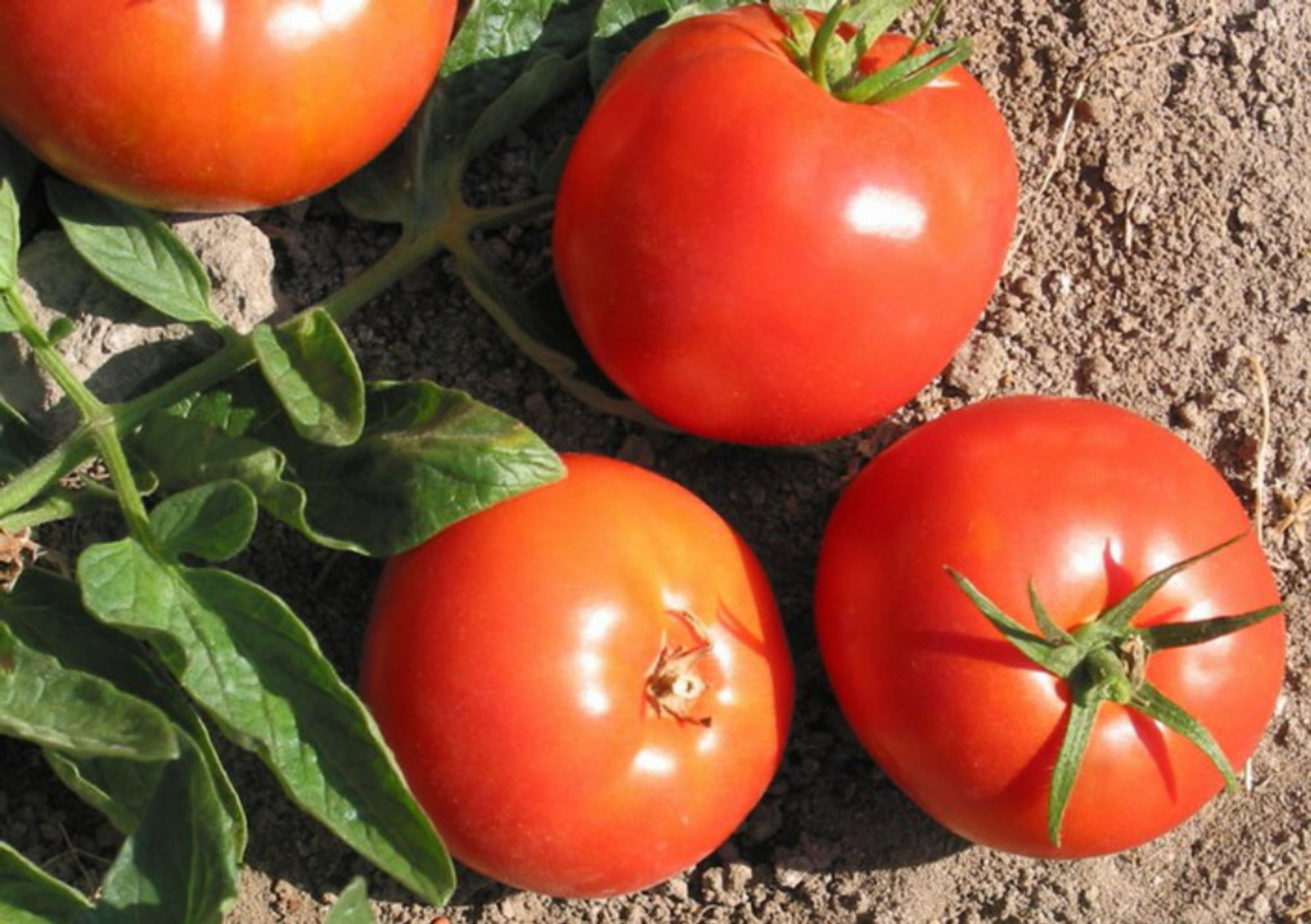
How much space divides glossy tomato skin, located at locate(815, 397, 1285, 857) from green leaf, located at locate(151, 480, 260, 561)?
0.53m

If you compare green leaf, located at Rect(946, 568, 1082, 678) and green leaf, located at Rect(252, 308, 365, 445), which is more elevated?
green leaf, located at Rect(252, 308, 365, 445)

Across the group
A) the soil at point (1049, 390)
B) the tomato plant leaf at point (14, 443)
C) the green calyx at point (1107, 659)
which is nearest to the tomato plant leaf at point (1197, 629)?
the green calyx at point (1107, 659)

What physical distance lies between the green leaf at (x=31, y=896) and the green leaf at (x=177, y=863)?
66 mm

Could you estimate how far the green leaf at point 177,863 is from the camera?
1486mm

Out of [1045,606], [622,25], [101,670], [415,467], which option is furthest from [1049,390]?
[101,670]

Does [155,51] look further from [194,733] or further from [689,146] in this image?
[194,733]

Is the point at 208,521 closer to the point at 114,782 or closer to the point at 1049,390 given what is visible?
the point at 114,782

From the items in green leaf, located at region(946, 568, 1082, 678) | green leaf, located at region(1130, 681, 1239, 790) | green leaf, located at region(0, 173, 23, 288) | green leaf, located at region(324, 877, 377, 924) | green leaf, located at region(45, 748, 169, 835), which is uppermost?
green leaf, located at region(0, 173, 23, 288)

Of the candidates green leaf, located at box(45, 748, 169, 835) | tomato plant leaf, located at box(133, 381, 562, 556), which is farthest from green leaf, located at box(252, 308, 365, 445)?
green leaf, located at box(45, 748, 169, 835)

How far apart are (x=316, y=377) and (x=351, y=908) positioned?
45cm

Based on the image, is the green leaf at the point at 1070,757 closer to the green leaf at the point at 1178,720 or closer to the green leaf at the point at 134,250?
the green leaf at the point at 1178,720

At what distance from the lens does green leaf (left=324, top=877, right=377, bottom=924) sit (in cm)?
146

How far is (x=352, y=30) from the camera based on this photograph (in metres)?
1.58

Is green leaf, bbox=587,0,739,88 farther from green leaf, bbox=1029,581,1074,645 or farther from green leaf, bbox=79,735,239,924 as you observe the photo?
green leaf, bbox=79,735,239,924
